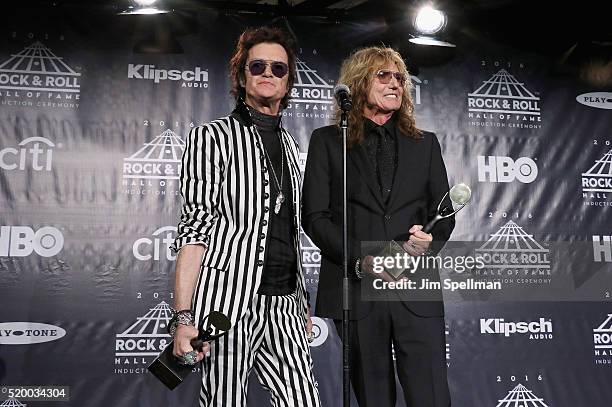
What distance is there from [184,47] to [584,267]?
305cm

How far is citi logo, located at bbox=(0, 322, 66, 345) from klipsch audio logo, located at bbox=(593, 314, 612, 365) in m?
3.46

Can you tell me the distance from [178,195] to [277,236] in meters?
2.34

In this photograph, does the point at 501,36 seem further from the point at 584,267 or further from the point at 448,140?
the point at 584,267

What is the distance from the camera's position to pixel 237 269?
7.29 ft

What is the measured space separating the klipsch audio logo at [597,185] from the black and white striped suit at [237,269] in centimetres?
327

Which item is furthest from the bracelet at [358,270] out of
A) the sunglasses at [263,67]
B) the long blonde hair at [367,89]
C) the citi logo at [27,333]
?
the citi logo at [27,333]

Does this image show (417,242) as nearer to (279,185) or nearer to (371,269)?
(371,269)

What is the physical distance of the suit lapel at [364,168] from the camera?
2494 mm

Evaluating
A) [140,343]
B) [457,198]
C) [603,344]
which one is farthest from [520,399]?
[457,198]

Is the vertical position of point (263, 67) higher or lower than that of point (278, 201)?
higher

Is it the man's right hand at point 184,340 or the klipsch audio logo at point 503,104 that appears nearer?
the man's right hand at point 184,340

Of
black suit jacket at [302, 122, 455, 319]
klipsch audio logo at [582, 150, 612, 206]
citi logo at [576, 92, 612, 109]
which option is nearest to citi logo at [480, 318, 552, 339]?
klipsch audio logo at [582, 150, 612, 206]

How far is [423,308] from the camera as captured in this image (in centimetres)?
240

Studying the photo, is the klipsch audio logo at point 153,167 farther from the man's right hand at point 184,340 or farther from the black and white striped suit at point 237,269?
the man's right hand at point 184,340
